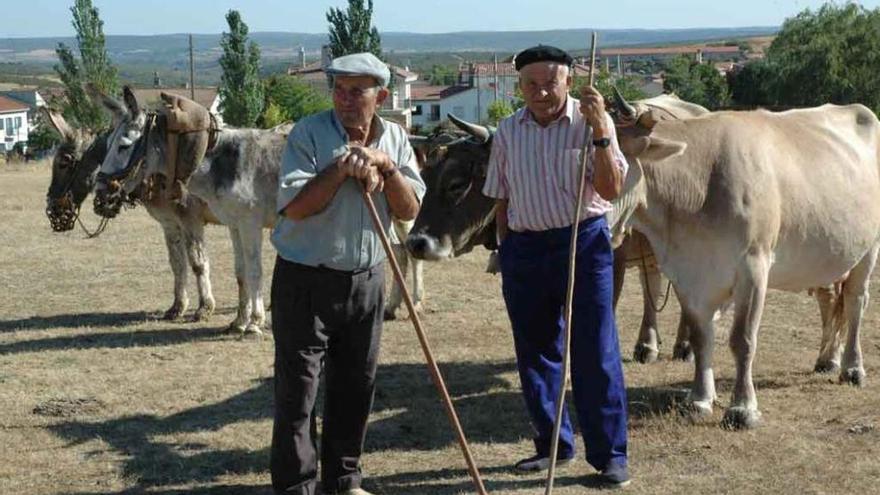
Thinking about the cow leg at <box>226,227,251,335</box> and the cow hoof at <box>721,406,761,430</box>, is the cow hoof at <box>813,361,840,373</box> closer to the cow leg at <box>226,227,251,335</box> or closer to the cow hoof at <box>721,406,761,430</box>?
the cow hoof at <box>721,406,761,430</box>

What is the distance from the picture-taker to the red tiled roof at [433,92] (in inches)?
4978

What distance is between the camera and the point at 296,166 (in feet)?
17.7

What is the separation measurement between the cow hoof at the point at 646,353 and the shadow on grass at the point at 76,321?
16.5ft

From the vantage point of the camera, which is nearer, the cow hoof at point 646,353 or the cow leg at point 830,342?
the cow leg at point 830,342

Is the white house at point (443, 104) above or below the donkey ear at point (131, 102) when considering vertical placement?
below

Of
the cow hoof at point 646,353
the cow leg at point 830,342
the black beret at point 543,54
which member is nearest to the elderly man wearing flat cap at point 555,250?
the black beret at point 543,54

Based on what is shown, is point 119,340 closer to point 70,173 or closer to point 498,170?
point 70,173

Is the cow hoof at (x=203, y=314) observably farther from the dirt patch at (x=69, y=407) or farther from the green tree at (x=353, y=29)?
the green tree at (x=353, y=29)

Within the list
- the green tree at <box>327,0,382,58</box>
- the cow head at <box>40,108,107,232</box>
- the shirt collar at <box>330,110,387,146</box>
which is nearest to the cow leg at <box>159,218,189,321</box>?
the cow head at <box>40,108,107,232</box>

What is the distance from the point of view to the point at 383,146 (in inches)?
218

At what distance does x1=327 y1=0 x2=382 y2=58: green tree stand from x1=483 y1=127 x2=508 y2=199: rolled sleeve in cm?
5659

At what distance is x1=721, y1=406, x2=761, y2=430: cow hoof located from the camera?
282 inches

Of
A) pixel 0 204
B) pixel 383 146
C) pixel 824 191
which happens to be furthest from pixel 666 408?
pixel 0 204

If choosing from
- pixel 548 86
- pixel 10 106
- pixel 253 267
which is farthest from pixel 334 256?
pixel 10 106
